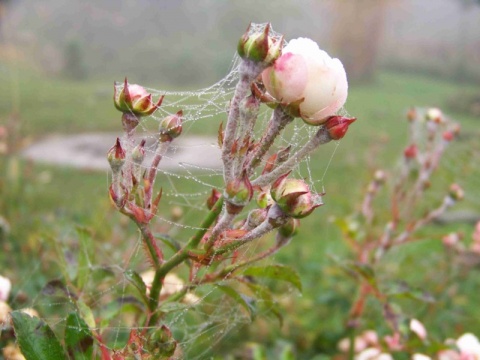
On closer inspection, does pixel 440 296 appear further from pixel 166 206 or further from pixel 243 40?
pixel 166 206

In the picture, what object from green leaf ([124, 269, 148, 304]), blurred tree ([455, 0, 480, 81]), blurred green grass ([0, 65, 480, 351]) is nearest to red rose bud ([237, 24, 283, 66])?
green leaf ([124, 269, 148, 304])

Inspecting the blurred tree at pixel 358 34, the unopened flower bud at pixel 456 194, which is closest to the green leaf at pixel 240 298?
the unopened flower bud at pixel 456 194

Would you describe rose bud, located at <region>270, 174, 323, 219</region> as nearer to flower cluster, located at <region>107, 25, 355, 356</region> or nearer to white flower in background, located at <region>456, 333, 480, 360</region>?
flower cluster, located at <region>107, 25, 355, 356</region>

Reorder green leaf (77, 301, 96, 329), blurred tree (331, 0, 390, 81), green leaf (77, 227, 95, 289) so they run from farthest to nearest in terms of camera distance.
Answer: blurred tree (331, 0, 390, 81), green leaf (77, 227, 95, 289), green leaf (77, 301, 96, 329)

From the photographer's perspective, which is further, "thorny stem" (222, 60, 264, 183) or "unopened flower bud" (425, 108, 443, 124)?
"unopened flower bud" (425, 108, 443, 124)

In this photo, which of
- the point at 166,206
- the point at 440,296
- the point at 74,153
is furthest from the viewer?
the point at 74,153

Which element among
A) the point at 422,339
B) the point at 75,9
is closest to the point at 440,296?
the point at 422,339
